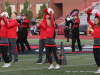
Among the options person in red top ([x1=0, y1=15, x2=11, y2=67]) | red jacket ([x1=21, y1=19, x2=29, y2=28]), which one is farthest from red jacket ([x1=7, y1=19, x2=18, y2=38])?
red jacket ([x1=21, y1=19, x2=29, y2=28])

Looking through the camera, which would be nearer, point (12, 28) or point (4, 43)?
point (4, 43)

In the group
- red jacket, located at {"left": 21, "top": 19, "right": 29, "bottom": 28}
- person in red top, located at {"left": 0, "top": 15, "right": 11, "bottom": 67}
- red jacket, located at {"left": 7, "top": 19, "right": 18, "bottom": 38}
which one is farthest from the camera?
red jacket, located at {"left": 21, "top": 19, "right": 29, "bottom": 28}

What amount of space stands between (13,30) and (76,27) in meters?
4.85

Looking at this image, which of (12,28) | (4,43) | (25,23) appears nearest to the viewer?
(4,43)

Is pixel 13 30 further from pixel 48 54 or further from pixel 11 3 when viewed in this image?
pixel 11 3

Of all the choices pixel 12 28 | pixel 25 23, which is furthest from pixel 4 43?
pixel 25 23

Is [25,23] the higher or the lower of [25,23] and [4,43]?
the higher

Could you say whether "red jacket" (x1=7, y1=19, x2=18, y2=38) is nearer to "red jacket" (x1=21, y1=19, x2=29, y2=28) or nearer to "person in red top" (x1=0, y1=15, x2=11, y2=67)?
"person in red top" (x1=0, y1=15, x2=11, y2=67)

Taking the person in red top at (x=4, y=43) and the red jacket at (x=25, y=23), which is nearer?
the person in red top at (x=4, y=43)

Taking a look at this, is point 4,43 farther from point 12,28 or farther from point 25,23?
point 25,23

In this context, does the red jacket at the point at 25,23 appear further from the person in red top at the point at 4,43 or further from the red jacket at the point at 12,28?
the person in red top at the point at 4,43

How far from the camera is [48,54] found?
858 centimetres

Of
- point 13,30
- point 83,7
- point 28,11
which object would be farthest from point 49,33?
point 28,11

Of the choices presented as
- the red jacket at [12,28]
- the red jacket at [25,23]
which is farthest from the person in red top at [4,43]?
the red jacket at [25,23]
